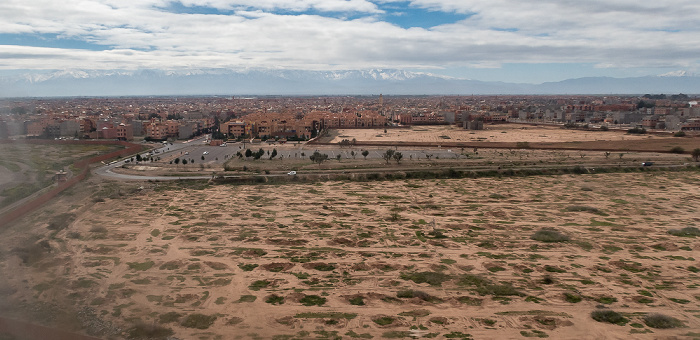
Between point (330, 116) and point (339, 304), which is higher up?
point (330, 116)

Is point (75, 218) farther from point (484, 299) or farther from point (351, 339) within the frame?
point (484, 299)

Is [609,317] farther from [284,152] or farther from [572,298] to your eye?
[284,152]

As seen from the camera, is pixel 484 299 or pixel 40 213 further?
pixel 40 213

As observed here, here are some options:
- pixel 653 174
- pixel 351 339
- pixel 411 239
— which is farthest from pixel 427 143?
pixel 351 339

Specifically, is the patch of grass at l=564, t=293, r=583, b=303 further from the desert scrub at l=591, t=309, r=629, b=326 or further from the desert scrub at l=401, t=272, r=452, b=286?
the desert scrub at l=401, t=272, r=452, b=286

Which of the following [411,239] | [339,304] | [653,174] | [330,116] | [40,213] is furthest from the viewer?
[330,116]

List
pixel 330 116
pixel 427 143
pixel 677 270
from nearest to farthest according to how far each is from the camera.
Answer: pixel 677 270 < pixel 427 143 < pixel 330 116

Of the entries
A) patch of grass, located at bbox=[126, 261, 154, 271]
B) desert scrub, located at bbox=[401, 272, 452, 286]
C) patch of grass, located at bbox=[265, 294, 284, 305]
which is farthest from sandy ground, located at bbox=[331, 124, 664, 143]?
patch of grass, located at bbox=[265, 294, 284, 305]

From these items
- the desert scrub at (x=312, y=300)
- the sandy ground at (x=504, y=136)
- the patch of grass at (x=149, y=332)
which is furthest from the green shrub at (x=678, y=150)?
the patch of grass at (x=149, y=332)
